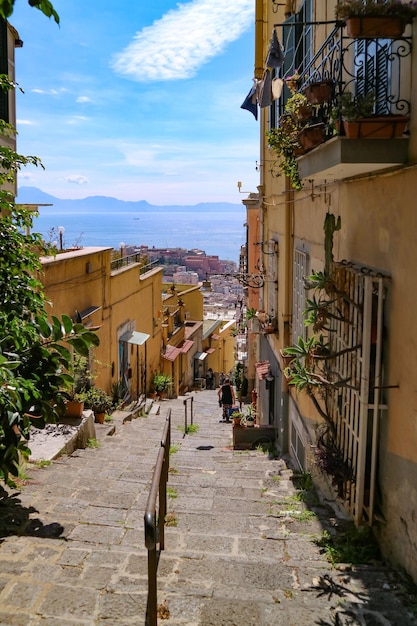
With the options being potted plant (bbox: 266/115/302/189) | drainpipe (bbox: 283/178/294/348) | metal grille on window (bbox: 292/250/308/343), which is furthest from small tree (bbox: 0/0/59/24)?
drainpipe (bbox: 283/178/294/348)

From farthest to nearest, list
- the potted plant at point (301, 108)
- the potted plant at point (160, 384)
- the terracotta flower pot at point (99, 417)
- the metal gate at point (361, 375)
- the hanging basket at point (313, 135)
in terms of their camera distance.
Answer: the potted plant at point (160, 384) → the terracotta flower pot at point (99, 417) → the potted plant at point (301, 108) → the hanging basket at point (313, 135) → the metal gate at point (361, 375)

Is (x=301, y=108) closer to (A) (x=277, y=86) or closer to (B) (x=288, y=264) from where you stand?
(A) (x=277, y=86)

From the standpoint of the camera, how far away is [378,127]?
4508 millimetres

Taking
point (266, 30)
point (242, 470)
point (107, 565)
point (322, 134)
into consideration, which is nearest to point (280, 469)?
point (242, 470)

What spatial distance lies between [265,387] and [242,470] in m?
4.96

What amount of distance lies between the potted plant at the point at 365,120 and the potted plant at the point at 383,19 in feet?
1.56

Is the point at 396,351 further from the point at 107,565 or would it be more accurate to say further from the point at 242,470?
the point at 242,470

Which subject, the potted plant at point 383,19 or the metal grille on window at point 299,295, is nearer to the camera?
the potted plant at point 383,19

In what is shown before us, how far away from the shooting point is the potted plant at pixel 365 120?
4473 millimetres

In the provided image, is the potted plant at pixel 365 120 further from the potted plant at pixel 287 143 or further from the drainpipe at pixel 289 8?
the drainpipe at pixel 289 8

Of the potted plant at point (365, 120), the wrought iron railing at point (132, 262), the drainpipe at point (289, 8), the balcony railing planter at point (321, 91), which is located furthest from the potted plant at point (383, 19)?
the wrought iron railing at point (132, 262)

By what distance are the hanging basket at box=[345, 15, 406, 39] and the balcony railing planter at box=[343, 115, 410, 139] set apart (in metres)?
0.59

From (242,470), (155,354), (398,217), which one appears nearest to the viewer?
(398,217)

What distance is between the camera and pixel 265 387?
14625mm
